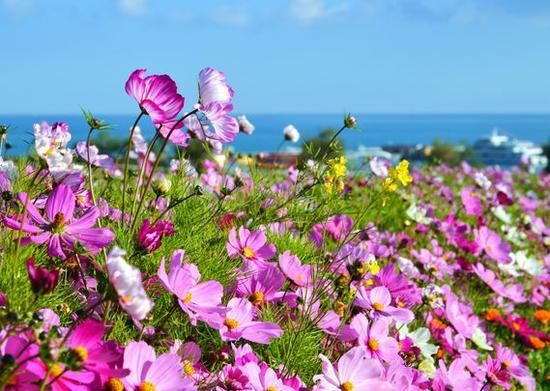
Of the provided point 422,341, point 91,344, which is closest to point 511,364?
point 422,341

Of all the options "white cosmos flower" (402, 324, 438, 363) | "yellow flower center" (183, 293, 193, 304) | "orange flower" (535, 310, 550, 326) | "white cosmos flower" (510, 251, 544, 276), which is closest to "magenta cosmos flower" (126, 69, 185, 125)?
"yellow flower center" (183, 293, 193, 304)

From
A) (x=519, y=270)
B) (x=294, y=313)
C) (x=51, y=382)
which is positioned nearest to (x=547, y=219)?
(x=519, y=270)

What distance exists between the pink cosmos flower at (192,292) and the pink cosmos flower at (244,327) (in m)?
0.05

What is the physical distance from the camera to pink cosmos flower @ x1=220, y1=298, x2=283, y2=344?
1.19 m

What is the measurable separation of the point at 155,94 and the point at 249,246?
418mm

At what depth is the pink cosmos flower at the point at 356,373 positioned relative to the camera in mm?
1176

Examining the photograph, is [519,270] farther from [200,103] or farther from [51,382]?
[51,382]

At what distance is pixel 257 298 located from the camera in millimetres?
1351

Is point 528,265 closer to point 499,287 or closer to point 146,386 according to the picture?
point 499,287

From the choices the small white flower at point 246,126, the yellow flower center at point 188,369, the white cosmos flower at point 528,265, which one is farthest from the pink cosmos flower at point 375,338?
the white cosmos flower at point 528,265

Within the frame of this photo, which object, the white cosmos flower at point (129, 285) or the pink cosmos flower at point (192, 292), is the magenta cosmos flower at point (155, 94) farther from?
the white cosmos flower at point (129, 285)

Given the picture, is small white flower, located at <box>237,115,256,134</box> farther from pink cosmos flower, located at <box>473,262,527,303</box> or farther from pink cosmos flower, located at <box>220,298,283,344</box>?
pink cosmos flower, located at <box>220,298,283,344</box>

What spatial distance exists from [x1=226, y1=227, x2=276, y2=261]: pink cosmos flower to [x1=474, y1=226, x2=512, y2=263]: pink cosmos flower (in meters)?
1.40

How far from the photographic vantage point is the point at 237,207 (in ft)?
6.34
